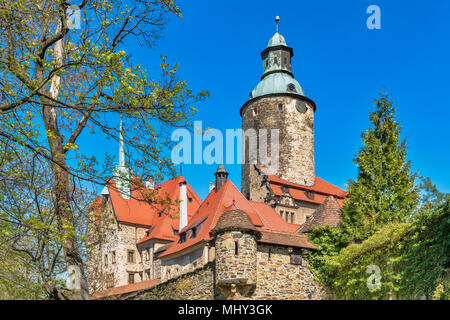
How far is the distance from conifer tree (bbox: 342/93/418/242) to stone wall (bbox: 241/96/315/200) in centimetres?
2474

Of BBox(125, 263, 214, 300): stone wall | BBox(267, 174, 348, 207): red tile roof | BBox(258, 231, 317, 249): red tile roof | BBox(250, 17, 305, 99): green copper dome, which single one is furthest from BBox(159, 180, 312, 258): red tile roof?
BBox(250, 17, 305, 99): green copper dome

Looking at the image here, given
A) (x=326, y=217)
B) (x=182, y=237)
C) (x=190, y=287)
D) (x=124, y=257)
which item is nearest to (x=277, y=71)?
(x=124, y=257)

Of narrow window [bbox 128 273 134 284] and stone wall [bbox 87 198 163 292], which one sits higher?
stone wall [bbox 87 198 163 292]

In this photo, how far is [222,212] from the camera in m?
29.9

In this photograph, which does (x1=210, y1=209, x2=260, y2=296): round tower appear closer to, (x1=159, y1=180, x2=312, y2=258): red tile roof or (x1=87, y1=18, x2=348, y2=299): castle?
(x1=87, y1=18, x2=348, y2=299): castle

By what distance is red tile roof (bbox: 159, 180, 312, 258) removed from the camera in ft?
96.2

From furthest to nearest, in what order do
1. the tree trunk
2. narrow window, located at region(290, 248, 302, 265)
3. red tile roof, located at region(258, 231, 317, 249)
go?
narrow window, located at region(290, 248, 302, 265)
red tile roof, located at region(258, 231, 317, 249)
the tree trunk

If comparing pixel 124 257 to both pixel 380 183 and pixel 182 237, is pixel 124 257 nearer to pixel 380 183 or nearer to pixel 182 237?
pixel 182 237

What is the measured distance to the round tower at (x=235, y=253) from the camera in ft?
53.9

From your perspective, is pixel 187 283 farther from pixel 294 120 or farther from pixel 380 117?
pixel 294 120

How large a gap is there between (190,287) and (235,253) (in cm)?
236

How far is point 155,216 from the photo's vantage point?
43.2 metres

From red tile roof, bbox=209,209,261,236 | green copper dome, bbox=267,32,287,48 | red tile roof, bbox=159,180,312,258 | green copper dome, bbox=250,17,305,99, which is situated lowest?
red tile roof, bbox=209,209,261,236

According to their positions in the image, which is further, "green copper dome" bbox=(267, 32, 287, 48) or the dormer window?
"green copper dome" bbox=(267, 32, 287, 48)
